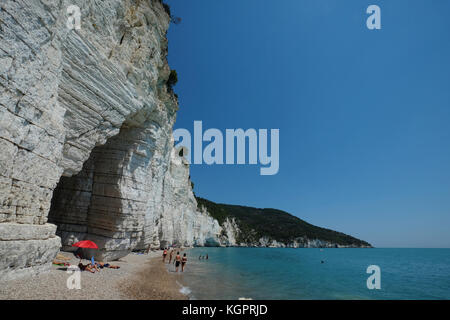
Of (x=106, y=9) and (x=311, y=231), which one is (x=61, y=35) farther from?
(x=311, y=231)

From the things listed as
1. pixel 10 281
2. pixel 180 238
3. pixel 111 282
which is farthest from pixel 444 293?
pixel 180 238

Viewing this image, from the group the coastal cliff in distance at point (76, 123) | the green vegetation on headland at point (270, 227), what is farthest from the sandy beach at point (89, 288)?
the green vegetation on headland at point (270, 227)

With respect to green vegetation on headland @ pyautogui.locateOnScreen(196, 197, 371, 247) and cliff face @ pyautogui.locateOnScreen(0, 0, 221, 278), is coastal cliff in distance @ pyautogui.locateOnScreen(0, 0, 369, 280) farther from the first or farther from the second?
green vegetation on headland @ pyautogui.locateOnScreen(196, 197, 371, 247)

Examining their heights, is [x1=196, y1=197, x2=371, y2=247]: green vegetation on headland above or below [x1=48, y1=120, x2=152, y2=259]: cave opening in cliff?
below

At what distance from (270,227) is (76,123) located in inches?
5359

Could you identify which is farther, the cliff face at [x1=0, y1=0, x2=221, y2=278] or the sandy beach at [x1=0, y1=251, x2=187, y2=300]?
A: the cliff face at [x1=0, y1=0, x2=221, y2=278]

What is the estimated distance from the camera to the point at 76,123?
11.3 m

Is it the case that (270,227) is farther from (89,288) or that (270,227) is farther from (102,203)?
(89,288)

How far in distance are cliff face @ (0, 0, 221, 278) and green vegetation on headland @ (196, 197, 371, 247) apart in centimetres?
8359

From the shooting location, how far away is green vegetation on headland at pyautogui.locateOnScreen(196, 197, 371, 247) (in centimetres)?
11594

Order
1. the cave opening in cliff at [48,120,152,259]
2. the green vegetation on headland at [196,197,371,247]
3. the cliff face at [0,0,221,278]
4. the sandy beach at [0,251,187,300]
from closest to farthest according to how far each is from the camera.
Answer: the sandy beach at [0,251,187,300], the cliff face at [0,0,221,278], the cave opening in cliff at [48,120,152,259], the green vegetation on headland at [196,197,371,247]

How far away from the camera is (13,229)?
23.2 feet

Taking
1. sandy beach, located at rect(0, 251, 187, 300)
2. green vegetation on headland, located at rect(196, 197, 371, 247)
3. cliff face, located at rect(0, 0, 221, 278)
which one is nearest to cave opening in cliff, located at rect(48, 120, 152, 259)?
cliff face, located at rect(0, 0, 221, 278)

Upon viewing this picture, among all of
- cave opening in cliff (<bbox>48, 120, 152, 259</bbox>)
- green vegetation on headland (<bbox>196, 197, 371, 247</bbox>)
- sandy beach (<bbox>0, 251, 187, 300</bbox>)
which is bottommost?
green vegetation on headland (<bbox>196, 197, 371, 247</bbox>)
